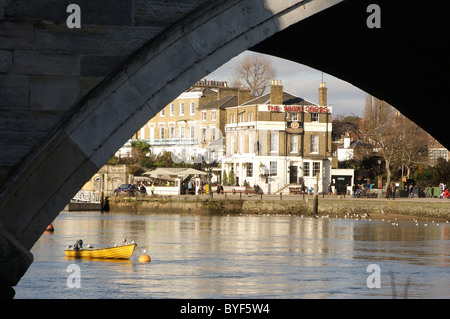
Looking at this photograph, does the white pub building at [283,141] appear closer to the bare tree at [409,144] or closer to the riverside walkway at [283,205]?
the riverside walkway at [283,205]

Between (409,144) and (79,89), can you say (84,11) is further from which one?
(409,144)

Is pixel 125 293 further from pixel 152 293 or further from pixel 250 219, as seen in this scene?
pixel 250 219

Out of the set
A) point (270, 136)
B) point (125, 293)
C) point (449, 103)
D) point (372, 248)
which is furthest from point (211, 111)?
point (449, 103)

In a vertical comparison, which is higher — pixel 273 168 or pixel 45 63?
pixel 273 168

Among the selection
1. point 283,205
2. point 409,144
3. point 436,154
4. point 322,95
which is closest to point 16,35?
point 283,205

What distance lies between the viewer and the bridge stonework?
226 inches

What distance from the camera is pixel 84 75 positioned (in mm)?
5855

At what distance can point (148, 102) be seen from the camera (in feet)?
19.4

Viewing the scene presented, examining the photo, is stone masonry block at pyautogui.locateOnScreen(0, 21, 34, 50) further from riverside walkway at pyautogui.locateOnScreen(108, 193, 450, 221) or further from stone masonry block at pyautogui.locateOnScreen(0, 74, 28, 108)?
riverside walkway at pyautogui.locateOnScreen(108, 193, 450, 221)

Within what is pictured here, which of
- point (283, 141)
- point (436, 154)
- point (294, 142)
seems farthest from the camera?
point (436, 154)

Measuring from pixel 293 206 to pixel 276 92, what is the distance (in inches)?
494

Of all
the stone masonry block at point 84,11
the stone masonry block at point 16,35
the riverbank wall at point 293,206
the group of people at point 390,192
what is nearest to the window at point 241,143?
the riverbank wall at point 293,206

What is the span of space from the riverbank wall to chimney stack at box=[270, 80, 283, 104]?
9716 millimetres

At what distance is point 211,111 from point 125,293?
6018cm
